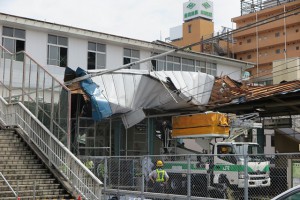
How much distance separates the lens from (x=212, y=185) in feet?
52.1

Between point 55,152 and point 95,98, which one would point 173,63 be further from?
point 55,152

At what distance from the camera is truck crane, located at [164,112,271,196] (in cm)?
1620

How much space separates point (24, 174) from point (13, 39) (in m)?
16.0

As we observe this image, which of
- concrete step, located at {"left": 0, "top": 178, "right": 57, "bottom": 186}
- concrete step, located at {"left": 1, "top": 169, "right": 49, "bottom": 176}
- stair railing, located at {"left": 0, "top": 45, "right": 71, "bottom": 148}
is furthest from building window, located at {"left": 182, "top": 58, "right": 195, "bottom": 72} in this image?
concrete step, located at {"left": 0, "top": 178, "right": 57, "bottom": 186}

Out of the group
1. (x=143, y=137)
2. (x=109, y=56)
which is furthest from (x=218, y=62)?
(x=143, y=137)

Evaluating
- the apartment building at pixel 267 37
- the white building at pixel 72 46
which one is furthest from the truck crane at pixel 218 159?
the apartment building at pixel 267 37

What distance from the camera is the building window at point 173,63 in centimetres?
3475

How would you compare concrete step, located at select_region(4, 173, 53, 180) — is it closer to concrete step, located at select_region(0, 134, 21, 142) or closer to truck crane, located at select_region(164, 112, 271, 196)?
concrete step, located at select_region(0, 134, 21, 142)

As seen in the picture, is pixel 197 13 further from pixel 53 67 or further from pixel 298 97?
pixel 298 97

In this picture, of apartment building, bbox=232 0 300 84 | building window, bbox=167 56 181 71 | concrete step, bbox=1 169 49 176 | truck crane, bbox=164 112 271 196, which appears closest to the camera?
concrete step, bbox=1 169 49 176

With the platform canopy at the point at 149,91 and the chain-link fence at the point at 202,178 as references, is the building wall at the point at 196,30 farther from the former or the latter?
the chain-link fence at the point at 202,178

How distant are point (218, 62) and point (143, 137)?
576 inches

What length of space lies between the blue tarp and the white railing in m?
4.70

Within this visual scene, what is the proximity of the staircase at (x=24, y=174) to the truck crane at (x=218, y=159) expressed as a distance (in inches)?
179
